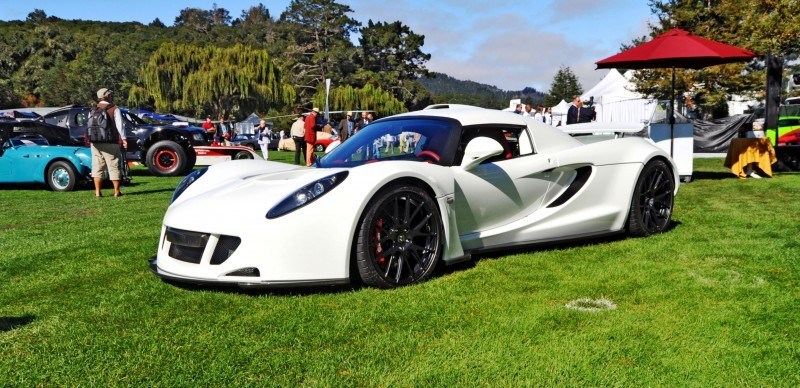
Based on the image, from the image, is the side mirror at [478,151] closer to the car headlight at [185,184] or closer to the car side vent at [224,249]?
the car side vent at [224,249]

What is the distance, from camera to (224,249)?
384cm

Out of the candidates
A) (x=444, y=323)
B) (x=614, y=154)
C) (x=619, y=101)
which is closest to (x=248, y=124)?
(x=619, y=101)

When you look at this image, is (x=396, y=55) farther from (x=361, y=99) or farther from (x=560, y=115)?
(x=560, y=115)

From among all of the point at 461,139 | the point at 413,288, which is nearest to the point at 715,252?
the point at 461,139

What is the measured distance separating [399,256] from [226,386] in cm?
176

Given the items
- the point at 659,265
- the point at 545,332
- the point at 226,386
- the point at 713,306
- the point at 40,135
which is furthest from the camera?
the point at 40,135

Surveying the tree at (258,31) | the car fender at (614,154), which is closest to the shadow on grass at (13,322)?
the car fender at (614,154)

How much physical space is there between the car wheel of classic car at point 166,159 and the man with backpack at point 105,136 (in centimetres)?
431

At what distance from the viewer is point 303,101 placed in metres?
92.8

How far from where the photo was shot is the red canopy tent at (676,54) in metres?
10.9

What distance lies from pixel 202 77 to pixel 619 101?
32811 millimetres

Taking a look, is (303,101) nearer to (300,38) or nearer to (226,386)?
(300,38)

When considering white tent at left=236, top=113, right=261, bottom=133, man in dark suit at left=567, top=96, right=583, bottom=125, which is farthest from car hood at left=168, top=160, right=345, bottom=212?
white tent at left=236, top=113, right=261, bottom=133

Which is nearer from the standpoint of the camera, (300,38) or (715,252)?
(715,252)
